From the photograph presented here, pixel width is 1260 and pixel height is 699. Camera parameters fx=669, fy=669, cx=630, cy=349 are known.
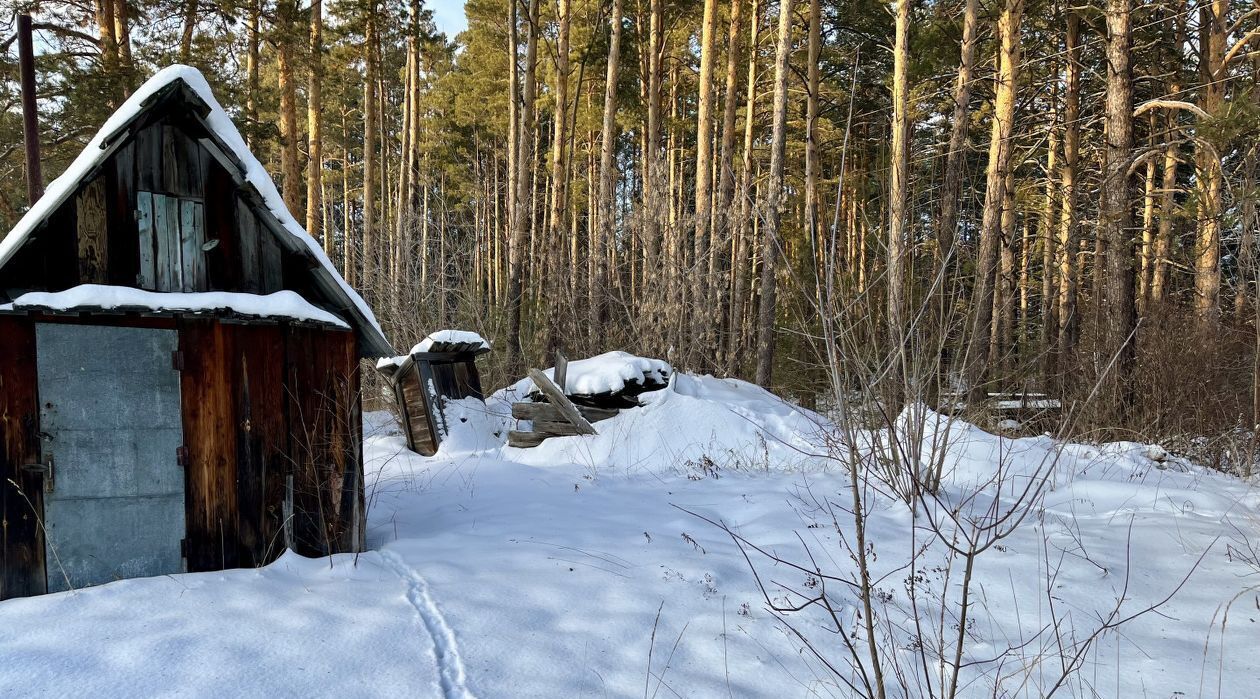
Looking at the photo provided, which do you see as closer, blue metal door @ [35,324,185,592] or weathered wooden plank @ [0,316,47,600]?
weathered wooden plank @ [0,316,47,600]

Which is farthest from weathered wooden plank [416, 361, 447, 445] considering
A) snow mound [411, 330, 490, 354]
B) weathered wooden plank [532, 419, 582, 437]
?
weathered wooden plank [532, 419, 582, 437]

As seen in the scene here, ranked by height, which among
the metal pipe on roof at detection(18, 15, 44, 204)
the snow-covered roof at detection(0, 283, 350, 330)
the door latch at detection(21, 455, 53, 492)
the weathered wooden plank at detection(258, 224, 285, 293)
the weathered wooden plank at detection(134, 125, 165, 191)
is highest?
the metal pipe on roof at detection(18, 15, 44, 204)

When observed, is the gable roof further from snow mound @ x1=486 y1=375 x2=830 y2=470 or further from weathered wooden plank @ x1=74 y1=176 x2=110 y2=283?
snow mound @ x1=486 y1=375 x2=830 y2=470

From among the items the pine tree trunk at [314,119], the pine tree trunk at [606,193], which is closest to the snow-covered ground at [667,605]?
the pine tree trunk at [606,193]

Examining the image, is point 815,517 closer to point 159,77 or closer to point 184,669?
point 184,669

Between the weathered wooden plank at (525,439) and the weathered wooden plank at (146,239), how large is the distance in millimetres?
5588

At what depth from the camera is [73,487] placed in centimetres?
415

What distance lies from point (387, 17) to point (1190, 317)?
18.0 m

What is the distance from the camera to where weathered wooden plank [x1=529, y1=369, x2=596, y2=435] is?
9.11 meters

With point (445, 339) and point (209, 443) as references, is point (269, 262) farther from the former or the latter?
point (445, 339)

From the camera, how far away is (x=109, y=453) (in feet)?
13.9

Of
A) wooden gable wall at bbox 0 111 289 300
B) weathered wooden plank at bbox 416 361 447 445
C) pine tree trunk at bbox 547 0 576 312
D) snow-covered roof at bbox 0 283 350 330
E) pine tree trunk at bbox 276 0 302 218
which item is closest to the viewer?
snow-covered roof at bbox 0 283 350 330

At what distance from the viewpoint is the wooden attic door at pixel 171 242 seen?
14.4 feet

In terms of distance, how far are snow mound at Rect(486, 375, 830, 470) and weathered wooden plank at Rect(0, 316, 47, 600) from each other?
207 inches
